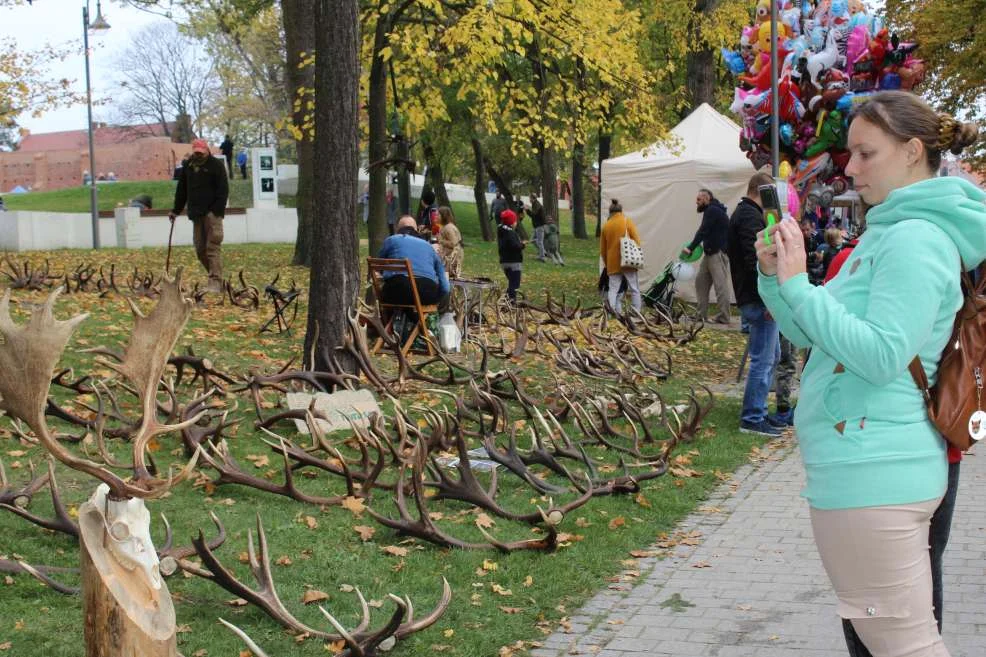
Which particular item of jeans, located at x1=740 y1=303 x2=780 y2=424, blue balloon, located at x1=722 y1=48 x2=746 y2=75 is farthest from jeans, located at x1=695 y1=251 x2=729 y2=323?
jeans, located at x1=740 y1=303 x2=780 y2=424

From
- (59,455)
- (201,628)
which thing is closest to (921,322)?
(59,455)

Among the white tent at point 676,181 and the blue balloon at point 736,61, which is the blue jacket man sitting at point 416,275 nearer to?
the blue balloon at point 736,61

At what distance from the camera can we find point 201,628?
4.71 metres

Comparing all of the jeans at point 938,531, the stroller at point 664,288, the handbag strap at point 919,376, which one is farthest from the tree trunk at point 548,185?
the handbag strap at point 919,376

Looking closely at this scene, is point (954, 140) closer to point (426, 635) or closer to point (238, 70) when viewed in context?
point (426, 635)

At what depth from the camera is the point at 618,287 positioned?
17.9 metres

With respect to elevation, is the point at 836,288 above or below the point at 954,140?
below

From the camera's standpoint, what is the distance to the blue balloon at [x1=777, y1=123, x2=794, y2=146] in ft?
45.0

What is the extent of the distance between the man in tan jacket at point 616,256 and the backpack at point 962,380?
47.7ft

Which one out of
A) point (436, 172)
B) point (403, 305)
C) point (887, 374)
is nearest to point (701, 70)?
point (403, 305)

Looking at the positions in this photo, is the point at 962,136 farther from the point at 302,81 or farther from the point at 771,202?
the point at 302,81

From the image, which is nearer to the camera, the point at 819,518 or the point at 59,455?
the point at 819,518

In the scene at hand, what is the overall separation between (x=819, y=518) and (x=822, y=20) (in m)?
12.0

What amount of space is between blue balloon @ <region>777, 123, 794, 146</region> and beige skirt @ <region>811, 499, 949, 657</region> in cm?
1145
